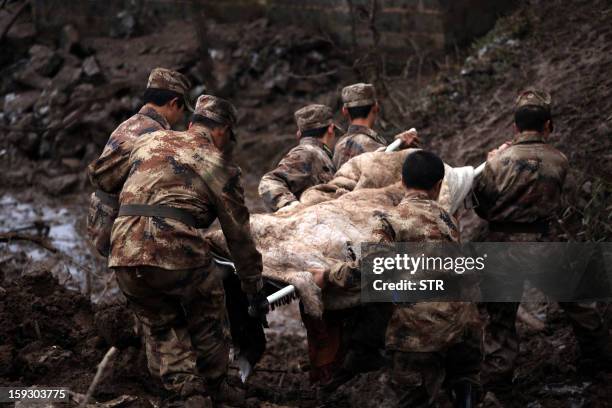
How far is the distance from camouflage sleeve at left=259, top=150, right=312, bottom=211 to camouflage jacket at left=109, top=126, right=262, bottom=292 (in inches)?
47.8

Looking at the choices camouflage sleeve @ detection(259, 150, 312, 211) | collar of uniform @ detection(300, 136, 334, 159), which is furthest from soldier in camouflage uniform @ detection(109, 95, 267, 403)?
collar of uniform @ detection(300, 136, 334, 159)

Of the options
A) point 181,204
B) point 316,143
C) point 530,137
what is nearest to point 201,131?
point 181,204

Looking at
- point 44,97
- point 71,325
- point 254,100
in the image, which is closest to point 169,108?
point 71,325

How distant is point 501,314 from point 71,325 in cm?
306

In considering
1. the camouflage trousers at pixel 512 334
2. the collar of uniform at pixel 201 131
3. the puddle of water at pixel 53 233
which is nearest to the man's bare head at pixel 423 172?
the collar of uniform at pixel 201 131

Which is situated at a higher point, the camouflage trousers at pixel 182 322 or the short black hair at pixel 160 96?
the short black hair at pixel 160 96

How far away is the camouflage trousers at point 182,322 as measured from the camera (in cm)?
424

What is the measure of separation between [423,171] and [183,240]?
53.5 inches

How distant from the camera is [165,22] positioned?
14.9m

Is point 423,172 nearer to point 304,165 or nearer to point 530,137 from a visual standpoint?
point 530,137

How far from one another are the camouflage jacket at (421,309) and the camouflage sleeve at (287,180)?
129 cm

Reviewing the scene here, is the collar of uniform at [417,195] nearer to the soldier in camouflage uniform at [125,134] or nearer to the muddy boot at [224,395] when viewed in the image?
the muddy boot at [224,395]

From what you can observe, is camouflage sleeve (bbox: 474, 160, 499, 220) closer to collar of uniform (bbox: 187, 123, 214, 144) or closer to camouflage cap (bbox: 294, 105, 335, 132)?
camouflage cap (bbox: 294, 105, 335, 132)

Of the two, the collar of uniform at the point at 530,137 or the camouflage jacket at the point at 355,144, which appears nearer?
the collar of uniform at the point at 530,137
